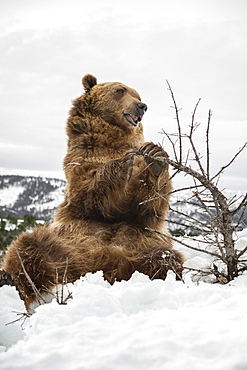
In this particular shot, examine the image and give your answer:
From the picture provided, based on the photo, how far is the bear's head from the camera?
4602mm

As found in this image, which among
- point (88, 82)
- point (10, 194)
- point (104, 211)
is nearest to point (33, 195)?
point (10, 194)

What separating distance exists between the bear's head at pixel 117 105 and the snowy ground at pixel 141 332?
109 inches

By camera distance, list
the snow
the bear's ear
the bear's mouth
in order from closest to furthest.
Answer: the bear's mouth
the bear's ear
the snow

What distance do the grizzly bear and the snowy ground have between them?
2.20ft

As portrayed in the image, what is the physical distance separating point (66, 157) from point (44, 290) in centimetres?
182

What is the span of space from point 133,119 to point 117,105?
0.93 ft

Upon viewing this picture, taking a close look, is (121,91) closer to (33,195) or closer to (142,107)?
(142,107)

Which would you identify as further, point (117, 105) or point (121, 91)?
point (121, 91)

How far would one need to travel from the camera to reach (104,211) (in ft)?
12.5

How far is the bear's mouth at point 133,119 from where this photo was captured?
4586mm

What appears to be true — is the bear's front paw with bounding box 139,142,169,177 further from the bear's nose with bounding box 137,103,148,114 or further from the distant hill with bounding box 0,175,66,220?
the distant hill with bounding box 0,175,66,220

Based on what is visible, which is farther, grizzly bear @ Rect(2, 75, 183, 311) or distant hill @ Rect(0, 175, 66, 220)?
distant hill @ Rect(0, 175, 66, 220)

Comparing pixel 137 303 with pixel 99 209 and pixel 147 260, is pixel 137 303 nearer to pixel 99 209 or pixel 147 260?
pixel 147 260

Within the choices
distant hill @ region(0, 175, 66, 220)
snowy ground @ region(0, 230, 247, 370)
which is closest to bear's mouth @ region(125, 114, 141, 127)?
snowy ground @ region(0, 230, 247, 370)
